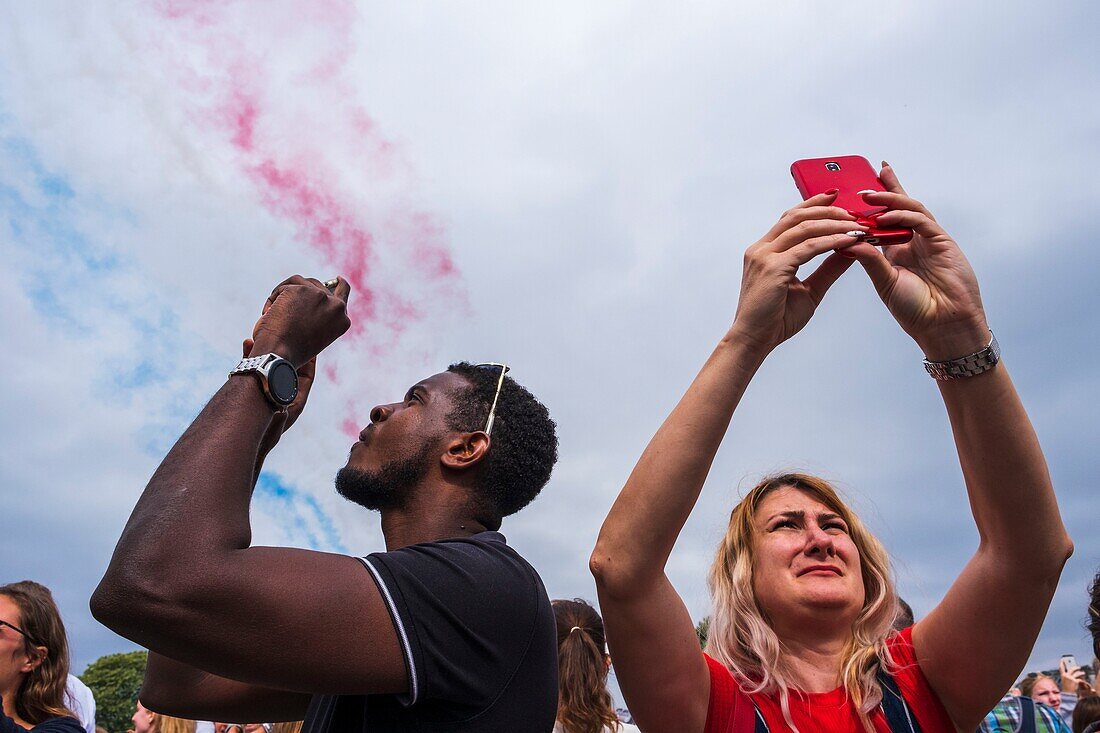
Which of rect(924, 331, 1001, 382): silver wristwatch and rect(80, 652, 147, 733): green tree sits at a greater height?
rect(80, 652, 147, 733): green tree

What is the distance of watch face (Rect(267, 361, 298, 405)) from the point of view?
252cm

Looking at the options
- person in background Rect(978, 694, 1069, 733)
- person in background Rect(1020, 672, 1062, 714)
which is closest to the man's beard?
person in background Rect(978, 694, 1069, 733)

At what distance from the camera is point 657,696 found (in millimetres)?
2539

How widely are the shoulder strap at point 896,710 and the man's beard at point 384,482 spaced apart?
159 cm

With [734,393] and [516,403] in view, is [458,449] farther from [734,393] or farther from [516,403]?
[734,393]

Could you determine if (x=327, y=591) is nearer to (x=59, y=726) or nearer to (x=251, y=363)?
(x=251, y=363)

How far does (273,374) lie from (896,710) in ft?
6.66

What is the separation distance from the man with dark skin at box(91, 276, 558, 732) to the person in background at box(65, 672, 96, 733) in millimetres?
2864

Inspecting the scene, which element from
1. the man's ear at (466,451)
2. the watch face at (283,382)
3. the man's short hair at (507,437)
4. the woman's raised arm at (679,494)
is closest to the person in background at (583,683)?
the man's short hair at (507,437)

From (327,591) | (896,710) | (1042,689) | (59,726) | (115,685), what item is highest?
(115,685)

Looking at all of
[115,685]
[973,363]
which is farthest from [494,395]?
[115,685]

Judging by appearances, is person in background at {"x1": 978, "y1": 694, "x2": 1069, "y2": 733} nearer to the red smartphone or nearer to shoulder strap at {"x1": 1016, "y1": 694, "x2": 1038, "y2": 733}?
shoulder strap at {"x1": 1016, "y1": 694, "x2": 1038, "y2": 733}

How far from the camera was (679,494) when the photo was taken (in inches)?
95.0

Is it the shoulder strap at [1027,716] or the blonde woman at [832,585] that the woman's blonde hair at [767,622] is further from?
the shoulder strap at [1027,716]
